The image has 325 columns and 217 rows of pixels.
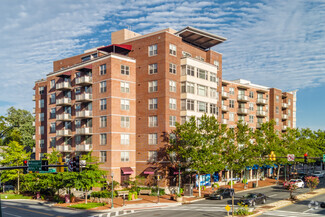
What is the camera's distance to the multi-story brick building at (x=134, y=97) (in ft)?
185

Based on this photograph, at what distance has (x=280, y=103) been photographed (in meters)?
95.0

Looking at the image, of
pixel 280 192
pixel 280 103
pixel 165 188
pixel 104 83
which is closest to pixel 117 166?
pixel 165 188

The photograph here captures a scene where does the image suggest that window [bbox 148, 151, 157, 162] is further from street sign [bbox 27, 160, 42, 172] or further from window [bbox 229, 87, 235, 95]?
window [bbox 229, 87, 235, 95]

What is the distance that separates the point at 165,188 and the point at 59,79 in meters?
32.0

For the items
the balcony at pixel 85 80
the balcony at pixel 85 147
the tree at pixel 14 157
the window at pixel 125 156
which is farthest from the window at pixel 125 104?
the tree at pixel 14 157

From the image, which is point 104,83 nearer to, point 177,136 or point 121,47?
point 121,47

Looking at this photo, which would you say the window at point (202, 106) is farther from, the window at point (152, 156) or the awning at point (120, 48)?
the awning at point (120, 48)

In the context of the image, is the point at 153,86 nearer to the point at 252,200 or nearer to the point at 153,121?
the point at 153,121

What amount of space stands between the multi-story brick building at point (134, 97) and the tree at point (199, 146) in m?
3.47

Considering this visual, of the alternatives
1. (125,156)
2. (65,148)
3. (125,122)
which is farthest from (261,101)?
(65,148)

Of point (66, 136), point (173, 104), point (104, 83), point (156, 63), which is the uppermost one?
point (156, 63)

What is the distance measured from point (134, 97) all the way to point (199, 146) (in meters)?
15.5

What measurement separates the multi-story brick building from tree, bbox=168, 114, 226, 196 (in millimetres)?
3468

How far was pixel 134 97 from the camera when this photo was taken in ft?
195
